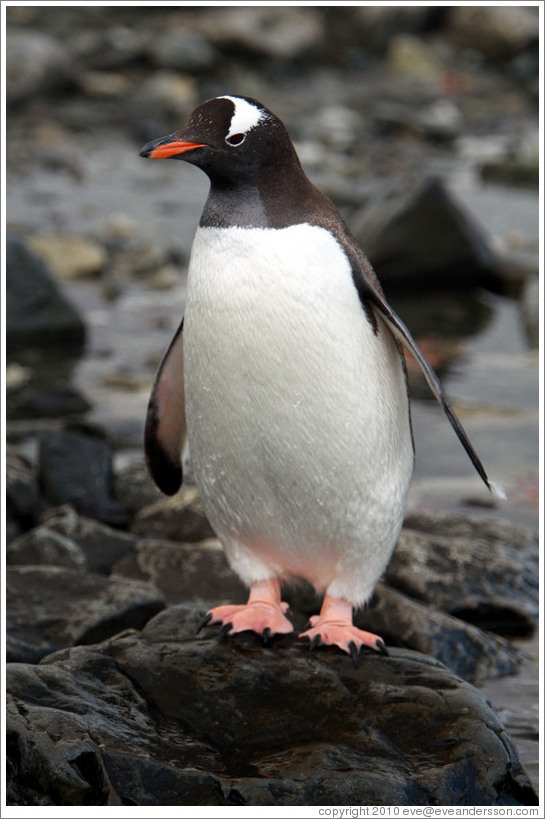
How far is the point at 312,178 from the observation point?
1336 cm

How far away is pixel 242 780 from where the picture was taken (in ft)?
10.1

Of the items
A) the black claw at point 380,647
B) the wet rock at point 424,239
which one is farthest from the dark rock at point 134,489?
the wet rock at point 424,239

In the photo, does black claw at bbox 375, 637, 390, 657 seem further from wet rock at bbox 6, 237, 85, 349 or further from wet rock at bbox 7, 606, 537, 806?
wet rock at bbox 6, 237, 85, 349

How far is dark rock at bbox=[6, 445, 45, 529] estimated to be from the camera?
5.71 meters

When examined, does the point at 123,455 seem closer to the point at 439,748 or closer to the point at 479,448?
the point at 479,448

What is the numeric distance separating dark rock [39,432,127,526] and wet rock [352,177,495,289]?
4.12 m

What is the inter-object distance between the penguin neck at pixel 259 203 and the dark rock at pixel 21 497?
2613mm

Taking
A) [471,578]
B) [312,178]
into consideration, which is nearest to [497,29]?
[312,178]

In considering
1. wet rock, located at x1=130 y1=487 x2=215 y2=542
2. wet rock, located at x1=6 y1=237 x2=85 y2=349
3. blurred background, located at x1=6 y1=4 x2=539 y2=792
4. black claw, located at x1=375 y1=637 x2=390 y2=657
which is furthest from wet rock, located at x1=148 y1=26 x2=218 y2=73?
black claw, located at x1=375 y1=637 x2=390 y2=657

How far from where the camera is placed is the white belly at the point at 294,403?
347 centimetres

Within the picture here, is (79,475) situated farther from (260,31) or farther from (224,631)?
(260,31)

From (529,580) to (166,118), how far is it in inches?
435

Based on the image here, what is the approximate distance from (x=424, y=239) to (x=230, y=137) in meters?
6.68

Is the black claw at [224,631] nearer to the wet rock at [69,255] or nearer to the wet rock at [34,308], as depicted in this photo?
the wet rock at [34,308]
